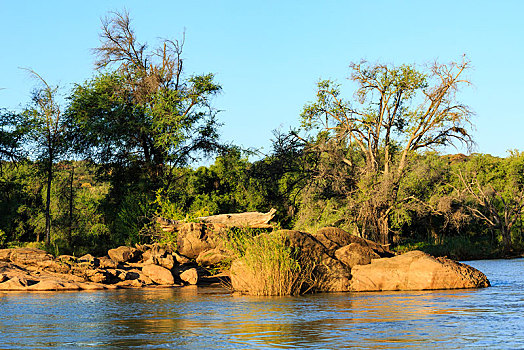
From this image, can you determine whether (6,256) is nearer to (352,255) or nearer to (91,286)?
(91,286)

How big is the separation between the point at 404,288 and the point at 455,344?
9.35m

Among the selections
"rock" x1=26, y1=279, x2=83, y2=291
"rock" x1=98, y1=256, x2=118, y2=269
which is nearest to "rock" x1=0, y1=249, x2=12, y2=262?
"rock" x1=26, y1=279, x2=83, y2=291

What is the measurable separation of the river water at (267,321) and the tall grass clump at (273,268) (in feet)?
2.36

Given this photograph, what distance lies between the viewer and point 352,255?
19.3 metres

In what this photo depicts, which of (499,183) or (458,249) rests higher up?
(499,183)

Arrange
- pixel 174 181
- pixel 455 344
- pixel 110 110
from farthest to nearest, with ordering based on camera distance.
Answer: pixel 174 181 < pixel 110 110 < pixel 455 344

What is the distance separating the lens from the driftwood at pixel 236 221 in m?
24.3

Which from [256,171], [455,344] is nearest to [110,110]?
[256,171]

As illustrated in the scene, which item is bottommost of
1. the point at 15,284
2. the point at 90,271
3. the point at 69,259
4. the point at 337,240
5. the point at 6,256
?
the point at 15,284

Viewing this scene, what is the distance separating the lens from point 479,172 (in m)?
59.8

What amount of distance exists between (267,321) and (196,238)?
1257 centimetres

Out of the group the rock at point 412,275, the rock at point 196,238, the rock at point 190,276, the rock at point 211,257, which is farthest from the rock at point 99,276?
the rock at point 412,275

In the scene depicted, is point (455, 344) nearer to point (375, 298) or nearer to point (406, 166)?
point (375, 298)

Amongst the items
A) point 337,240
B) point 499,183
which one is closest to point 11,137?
point 337,240
